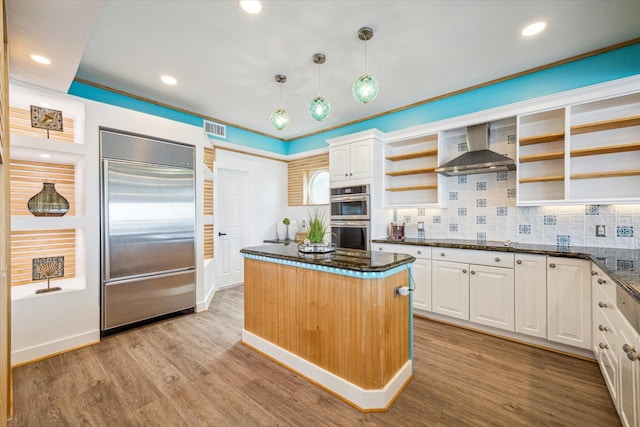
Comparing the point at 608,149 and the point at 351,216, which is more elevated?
the point at 608,149

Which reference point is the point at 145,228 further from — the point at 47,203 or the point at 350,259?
the point at 350,259

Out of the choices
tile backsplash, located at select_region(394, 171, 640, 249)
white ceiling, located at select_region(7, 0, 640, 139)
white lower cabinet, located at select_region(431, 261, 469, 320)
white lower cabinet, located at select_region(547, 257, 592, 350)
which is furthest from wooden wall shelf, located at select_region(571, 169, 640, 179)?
white lower cabinet, located at select_region(431, 261, 469, 320)

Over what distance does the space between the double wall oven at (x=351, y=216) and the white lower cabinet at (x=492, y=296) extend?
142cm

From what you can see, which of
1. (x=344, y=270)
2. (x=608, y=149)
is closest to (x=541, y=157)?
(x=608, y=149)

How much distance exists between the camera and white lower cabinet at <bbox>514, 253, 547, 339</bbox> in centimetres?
259

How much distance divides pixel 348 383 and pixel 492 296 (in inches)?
75.2

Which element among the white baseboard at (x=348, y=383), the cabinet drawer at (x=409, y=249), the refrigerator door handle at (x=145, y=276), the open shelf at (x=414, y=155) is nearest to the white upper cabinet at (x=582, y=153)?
the open shelf at (x=414, y=155)

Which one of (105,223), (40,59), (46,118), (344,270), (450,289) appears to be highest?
(40,59)

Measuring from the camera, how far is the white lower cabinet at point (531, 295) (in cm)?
259

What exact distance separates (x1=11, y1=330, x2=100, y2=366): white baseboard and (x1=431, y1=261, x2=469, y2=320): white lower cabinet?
12.2 ft

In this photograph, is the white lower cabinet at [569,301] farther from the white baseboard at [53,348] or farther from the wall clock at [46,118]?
the wall clock at [46,118]

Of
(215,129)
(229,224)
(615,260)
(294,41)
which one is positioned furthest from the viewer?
(229,224)

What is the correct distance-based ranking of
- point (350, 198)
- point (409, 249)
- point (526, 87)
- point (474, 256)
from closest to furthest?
1. point (474, 256)
2. point (526, 87)
3. point (409, 249)
4. point (350, 198)

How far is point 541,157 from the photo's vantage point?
2.85 metres
